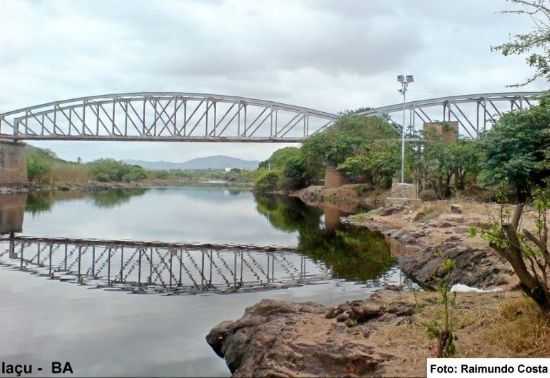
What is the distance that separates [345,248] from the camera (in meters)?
23.8

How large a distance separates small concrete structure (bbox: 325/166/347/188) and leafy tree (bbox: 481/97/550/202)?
1496 inches

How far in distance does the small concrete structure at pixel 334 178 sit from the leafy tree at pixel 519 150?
38.0 m

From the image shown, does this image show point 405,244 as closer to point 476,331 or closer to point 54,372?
point 476,331

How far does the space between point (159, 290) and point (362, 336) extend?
834 cm

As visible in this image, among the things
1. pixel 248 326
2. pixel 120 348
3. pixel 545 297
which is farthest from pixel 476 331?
pixel 120 348

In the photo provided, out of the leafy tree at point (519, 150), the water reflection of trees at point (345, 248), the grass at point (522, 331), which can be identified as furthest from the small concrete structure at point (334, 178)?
the grass at point (522, 331)

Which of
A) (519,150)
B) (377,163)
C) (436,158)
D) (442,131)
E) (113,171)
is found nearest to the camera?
(519,150)

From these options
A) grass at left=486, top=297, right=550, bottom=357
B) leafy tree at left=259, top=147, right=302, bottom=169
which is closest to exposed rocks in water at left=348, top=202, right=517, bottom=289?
grass at left=486, top=297, right=550, bottom=357

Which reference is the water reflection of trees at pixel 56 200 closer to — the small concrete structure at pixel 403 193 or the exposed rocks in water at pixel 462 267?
the small concrete structure at pixel 403 193

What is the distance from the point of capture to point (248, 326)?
964 centimetres

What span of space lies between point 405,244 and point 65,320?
16131 mm
